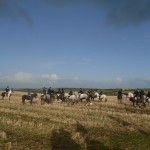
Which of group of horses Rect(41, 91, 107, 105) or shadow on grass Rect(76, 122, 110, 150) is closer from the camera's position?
shadow on grass Rect(76, 122, 110, 150)

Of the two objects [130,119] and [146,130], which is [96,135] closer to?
[146,130]

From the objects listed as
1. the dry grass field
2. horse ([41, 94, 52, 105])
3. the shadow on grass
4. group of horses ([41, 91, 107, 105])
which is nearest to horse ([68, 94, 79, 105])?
group of horses ([41, 91, 107, 105])

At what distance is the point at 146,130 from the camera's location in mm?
23484

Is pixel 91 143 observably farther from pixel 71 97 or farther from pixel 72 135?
pixel 71 97

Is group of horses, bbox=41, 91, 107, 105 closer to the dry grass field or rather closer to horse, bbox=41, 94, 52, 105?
horse, bbox=41, 94, 52, 105

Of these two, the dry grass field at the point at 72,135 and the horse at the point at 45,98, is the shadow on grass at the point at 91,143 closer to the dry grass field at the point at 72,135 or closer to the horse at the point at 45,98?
the dry grass field at the point at 72,135

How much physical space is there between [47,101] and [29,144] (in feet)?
88.5

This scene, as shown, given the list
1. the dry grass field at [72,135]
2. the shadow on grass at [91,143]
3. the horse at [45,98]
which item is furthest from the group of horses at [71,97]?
the shadow on grass at [91,143]

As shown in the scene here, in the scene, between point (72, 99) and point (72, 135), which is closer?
point (72, 135)

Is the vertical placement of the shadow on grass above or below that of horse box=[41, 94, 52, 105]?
below

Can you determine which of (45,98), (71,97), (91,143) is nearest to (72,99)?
(71,97)

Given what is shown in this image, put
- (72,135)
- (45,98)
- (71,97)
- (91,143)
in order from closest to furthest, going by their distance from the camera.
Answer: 1. (91,143)
2. (72,135)
3. (45,98)
4. (71,97)

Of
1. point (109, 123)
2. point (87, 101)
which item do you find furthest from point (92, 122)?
point (87, 101)

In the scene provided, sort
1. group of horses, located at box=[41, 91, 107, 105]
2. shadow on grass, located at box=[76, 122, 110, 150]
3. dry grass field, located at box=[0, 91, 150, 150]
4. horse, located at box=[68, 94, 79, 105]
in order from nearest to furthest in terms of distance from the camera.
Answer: dry grass field, located at box=[0, 91, 150, 150] → shadow on grass, located at box=[76, 122, 110, 150] → group of horses, located at box=[41, 91, 107, 105] → horse, located at box=[68, 94, 79, 105]
